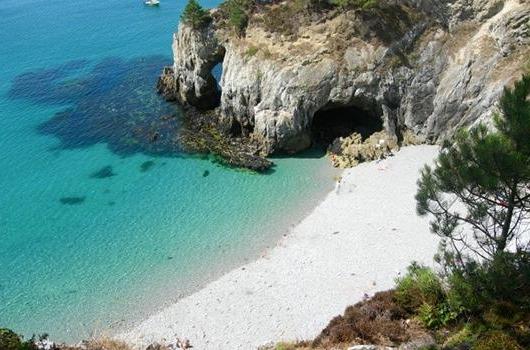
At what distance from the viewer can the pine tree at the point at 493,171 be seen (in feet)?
46.8

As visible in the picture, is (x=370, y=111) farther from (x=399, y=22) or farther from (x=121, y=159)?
(x=121, y=159)

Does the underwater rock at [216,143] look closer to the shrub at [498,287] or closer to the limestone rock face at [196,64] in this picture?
the limestone rock face at [196,64]

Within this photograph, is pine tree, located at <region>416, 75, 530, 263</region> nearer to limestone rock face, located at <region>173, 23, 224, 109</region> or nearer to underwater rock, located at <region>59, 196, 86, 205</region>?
underwater rock, located at <region>59, 196, 86, 205</region>

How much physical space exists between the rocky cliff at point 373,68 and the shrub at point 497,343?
24745 millimetres

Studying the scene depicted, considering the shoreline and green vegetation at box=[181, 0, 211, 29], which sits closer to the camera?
the shoreline

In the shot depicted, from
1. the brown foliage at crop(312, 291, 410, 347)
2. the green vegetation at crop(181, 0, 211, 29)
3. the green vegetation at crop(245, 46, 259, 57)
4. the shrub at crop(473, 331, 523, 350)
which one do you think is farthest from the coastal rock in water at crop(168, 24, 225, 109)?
the shrub at crop(473, 331, 523, 350)

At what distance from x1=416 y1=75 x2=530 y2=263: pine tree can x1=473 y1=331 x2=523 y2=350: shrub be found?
2.62m

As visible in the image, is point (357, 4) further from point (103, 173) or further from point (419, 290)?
point (419, 290)

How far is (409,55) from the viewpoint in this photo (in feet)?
135

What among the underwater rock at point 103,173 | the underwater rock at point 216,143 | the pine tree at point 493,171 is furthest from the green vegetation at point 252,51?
the pine tree at point 493,171

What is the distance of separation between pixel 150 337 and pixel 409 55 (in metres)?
30.2

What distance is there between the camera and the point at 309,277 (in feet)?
94.4

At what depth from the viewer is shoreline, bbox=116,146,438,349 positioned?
85.0ft

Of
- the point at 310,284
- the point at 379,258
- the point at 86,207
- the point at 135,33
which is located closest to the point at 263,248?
the point at 310,284
